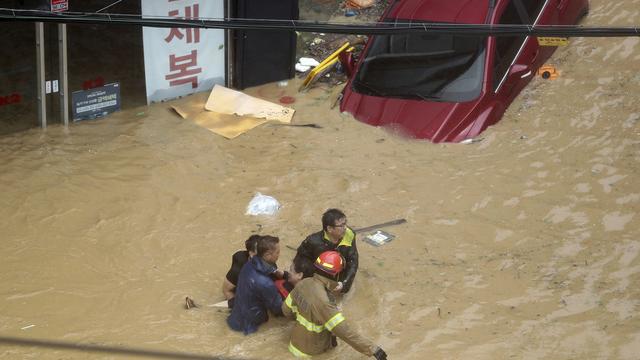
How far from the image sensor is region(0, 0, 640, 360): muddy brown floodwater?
655 cm

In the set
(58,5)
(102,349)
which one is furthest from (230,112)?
(102,349)

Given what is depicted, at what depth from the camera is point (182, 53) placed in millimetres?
11258

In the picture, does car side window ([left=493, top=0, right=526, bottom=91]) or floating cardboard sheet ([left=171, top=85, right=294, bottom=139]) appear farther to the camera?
floating cardboard sheet ([left=171, top=85, right=294, bottom=139])

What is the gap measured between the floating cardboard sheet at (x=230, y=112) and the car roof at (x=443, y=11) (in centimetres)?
202

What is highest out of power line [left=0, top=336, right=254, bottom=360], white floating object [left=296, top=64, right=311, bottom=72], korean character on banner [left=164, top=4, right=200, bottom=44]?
korean character on banner [left=164, top=4, right=200, bottom=44]

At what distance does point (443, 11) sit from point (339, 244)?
4656 millimetres

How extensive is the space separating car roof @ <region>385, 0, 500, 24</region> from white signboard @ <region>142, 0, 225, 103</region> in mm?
2640

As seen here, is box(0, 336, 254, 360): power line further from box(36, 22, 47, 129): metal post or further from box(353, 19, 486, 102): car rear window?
box(353, 19, 486, 102): car rear window

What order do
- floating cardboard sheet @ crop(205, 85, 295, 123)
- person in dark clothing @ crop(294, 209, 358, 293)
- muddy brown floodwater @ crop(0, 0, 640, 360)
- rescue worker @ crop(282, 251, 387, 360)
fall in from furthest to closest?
floating cardboard sheet @ crop(205, 85, 295, 123) → person in dark clothing @ crop(294, 209, 358, 293) → muddy brown floodwater @ crop(0, 0, 640, 360) → rescue worker @ crop(282, 251, 387, 360)

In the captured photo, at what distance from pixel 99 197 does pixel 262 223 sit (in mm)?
1886

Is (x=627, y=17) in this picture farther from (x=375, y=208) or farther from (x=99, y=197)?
(x=99, y=197)

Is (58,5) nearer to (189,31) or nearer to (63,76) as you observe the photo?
(63,76)

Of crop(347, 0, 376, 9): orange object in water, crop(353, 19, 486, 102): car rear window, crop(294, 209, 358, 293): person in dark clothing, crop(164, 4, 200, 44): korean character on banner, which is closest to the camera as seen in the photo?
crop(294, 209, 358, 293): person in dark clothing

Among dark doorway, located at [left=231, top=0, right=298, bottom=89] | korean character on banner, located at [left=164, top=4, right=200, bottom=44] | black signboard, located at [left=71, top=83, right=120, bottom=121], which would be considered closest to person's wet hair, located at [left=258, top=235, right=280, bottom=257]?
black signboard, located at [left=71, top=83, right=120, bottom=121]
